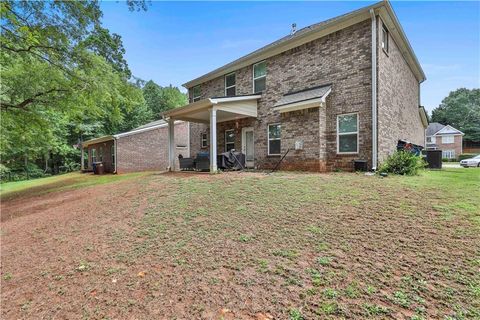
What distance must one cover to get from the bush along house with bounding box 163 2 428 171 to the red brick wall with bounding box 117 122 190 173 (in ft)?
22.2

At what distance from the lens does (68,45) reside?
30.9 feet

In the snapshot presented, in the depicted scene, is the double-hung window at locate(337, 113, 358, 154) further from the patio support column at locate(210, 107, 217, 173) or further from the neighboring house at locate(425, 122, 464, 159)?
the neighboring house at locate(425, 122, 464, 159)

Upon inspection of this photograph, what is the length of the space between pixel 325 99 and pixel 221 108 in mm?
4475

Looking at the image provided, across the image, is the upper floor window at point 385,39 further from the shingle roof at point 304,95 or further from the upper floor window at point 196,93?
the upper floor window at point 196,93

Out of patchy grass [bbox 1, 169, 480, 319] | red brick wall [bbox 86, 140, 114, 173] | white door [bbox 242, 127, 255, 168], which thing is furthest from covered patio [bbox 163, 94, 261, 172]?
red brick wall [bbox 86, 140, 114, 173]

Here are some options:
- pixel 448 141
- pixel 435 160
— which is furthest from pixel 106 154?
pixel 448 141

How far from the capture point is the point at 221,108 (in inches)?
431

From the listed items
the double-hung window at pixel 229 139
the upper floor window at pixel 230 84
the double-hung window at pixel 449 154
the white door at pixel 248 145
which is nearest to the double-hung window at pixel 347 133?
the white door at pixel 248 145

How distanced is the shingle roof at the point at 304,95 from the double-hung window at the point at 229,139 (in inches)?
147

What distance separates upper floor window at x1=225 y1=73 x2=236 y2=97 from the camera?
46.7 ft

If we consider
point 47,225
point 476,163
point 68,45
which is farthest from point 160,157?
point 476,163

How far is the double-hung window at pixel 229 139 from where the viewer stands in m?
13.9

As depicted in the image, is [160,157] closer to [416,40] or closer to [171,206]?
[171,206]

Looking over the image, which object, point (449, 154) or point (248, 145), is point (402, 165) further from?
point (449, 154)
